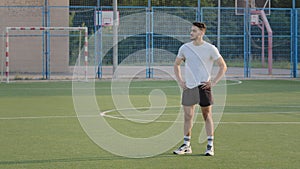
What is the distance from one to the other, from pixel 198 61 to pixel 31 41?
26.1m

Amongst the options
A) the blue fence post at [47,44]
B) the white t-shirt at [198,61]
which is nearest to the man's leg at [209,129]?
the white t-shirt at [198,61]

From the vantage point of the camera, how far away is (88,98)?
21391 mm

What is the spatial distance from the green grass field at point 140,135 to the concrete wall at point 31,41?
1258 centimetres

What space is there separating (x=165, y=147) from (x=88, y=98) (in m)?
10.8

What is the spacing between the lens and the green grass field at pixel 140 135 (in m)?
9.38

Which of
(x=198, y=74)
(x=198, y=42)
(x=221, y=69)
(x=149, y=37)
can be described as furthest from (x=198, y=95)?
(x=149, y=37)

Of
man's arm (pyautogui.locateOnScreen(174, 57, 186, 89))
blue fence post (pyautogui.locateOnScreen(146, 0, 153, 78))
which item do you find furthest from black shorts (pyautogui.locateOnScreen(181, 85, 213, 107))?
blue fence post (pyautogui.locateOnScreen(146, 0, 153, 78))

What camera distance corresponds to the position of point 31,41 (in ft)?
116

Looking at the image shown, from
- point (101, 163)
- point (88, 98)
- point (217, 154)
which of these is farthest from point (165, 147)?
point (88, 98)

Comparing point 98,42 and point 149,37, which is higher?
point 149,37

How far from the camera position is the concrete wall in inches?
1358

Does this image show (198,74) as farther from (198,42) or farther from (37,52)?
(37,52)

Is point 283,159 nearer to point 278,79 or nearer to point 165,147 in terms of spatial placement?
point 165,147

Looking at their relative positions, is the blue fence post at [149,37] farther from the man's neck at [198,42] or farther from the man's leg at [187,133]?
the man's neck at [198,42]
